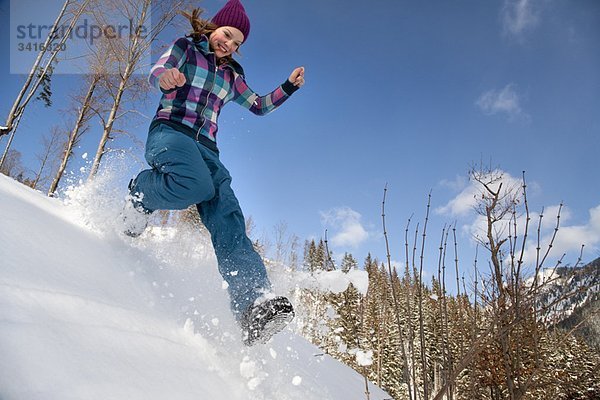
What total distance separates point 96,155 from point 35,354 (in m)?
7.69

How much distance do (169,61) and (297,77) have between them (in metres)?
0.89

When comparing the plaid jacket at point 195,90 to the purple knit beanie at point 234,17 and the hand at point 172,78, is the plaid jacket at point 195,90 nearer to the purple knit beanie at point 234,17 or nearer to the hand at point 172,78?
the hand at point 172,78

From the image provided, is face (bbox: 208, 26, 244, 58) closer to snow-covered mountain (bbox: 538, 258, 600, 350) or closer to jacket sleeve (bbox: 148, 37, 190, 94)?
jacket sleeve (bbox: 148, 37, 190, 94)

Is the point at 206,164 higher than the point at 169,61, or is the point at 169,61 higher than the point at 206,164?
the point at 169,61

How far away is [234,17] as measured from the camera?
2.21 m

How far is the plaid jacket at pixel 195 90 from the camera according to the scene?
187 cm

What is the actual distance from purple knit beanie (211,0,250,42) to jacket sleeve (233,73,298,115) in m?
0.33

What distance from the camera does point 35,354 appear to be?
0.53m

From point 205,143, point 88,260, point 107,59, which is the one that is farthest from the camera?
point 107,59

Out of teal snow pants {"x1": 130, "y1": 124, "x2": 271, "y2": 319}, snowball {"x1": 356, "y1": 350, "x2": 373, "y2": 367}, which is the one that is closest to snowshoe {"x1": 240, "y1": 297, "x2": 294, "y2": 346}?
teal snow pants {"x1": 130, "y1": 124, "x2": 271, "y2": 319}

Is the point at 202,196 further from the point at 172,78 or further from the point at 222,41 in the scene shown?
the point at 222,41

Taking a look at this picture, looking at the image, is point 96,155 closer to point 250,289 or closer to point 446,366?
point 250,289

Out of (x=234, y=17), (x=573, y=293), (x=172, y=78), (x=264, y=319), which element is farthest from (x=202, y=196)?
(x=573, y=293)

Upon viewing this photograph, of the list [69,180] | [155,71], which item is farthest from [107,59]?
Result: [155,71]
